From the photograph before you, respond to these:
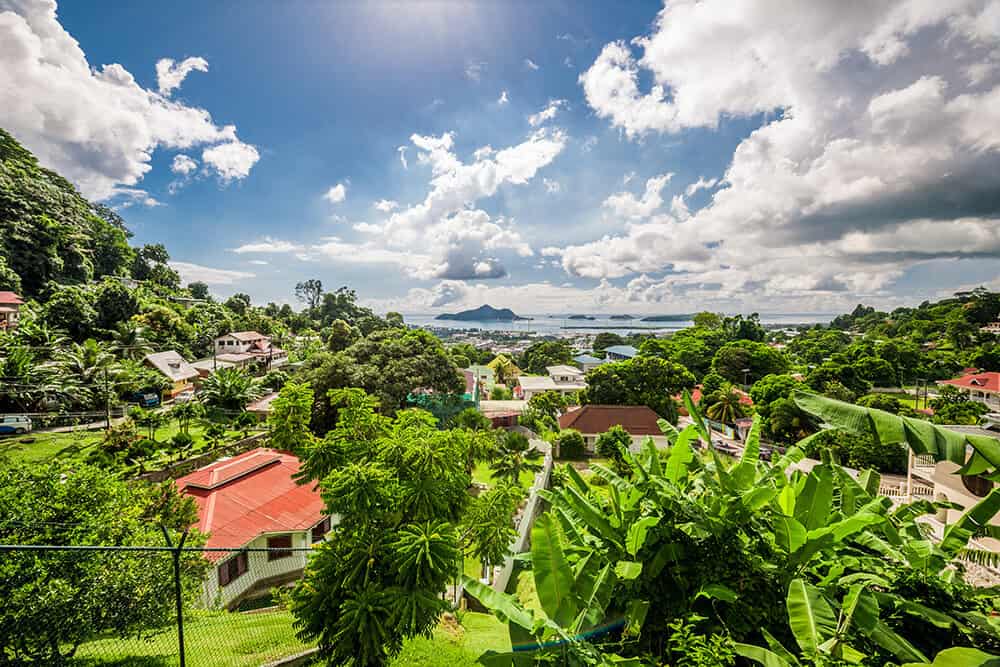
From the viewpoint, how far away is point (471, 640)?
604cm

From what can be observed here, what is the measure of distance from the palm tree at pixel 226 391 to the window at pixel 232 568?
1587 centimetres

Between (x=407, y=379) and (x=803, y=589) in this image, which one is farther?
(x=407, y=379)

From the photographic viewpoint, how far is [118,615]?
13.7 feet

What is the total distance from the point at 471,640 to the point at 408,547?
3291 mm

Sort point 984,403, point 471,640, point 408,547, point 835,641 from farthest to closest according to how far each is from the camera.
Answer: point 984,403, point 471,640, point 408,547, point 835,641

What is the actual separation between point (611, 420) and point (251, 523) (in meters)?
22.0

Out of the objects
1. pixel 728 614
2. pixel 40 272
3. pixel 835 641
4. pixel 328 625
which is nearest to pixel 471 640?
pixel 328 625

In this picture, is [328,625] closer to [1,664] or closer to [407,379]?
[1,664]

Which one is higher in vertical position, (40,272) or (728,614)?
(40,272)

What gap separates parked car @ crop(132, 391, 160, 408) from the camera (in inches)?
938

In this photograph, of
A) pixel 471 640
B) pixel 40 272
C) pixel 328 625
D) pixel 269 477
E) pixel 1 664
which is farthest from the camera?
pixel 40 272

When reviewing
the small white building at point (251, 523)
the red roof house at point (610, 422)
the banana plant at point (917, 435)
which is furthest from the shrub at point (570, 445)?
the banana plant at point (917, 435)

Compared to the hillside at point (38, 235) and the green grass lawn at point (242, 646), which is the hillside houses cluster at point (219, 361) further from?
the green grass lawn at point (242, 646)

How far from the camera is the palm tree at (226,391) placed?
22.1 meters
